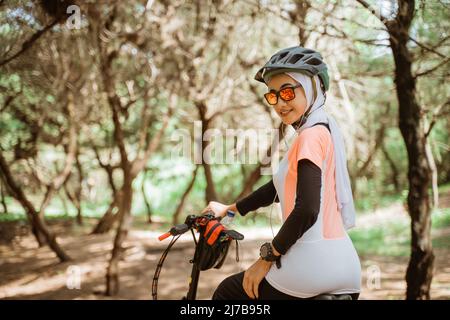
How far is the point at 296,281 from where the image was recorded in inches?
76.4

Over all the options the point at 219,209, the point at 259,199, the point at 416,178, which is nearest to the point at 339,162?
the point at 259,199

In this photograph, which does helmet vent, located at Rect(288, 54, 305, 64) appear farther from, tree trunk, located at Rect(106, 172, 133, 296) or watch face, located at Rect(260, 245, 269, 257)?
tree trunk, located at Rect(106, 172, 133, 296)

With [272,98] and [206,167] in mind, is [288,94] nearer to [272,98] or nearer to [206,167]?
[272,98]

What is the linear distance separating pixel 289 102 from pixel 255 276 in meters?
0.81

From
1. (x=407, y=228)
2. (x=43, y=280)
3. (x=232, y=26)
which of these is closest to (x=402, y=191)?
(x=407, y=228)

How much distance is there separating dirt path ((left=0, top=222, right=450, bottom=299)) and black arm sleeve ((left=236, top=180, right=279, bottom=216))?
166 inches

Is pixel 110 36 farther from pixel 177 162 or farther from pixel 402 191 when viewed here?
pixel 402 191

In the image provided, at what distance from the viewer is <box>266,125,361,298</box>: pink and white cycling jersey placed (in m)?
1.93

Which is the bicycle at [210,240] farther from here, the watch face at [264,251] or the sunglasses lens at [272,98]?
the sunglasses lens at [272,98]

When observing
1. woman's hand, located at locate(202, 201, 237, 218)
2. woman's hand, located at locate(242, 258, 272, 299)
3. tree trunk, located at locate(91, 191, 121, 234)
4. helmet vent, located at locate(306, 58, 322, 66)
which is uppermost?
helmet vent, located at locate(306, 58, 322, 66)

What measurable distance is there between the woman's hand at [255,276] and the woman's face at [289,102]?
664 mm

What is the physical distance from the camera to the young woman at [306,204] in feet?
6.22

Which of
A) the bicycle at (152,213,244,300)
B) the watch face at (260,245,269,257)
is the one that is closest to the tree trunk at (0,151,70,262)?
the bicycle at (152,213,244,300)
